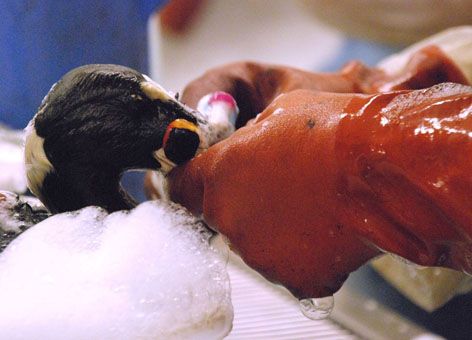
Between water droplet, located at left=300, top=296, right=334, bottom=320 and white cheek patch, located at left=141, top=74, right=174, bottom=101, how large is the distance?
4.6 inches

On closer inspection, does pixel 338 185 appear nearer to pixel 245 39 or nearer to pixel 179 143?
pixel 179 143

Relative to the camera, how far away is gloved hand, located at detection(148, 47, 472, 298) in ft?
0.81

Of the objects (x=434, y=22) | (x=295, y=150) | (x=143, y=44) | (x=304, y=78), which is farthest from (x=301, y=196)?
(x=143, y=44)

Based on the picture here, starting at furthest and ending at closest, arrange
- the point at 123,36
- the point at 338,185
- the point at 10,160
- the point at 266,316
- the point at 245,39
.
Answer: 1. the point at 245,39
2. the point at 123,36
3. the point at 10,160
4. the point at 266,316
5. the point at 338,185

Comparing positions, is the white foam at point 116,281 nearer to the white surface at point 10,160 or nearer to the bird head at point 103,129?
the bird head at point 103,129

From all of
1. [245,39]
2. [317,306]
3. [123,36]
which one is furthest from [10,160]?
[245,39]

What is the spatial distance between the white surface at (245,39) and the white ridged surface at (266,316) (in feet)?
2.15

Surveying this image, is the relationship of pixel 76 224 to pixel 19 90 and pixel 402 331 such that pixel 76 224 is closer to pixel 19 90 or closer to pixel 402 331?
pixel 402 331

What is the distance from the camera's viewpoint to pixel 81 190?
321 millimetres

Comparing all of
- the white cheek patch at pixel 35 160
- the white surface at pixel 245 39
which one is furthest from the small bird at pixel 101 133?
the white surface at pixel 245 39

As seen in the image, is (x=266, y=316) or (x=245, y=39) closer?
(x=266, y=316)

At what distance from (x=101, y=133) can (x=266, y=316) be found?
226 mm

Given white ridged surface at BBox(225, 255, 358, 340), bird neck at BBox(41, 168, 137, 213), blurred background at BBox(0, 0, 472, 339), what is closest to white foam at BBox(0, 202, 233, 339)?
bird neck at BBox(41, 168, 137, 213)

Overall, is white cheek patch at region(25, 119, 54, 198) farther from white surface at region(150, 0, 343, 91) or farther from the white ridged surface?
white surface at region(150, 0, 343, 91)
